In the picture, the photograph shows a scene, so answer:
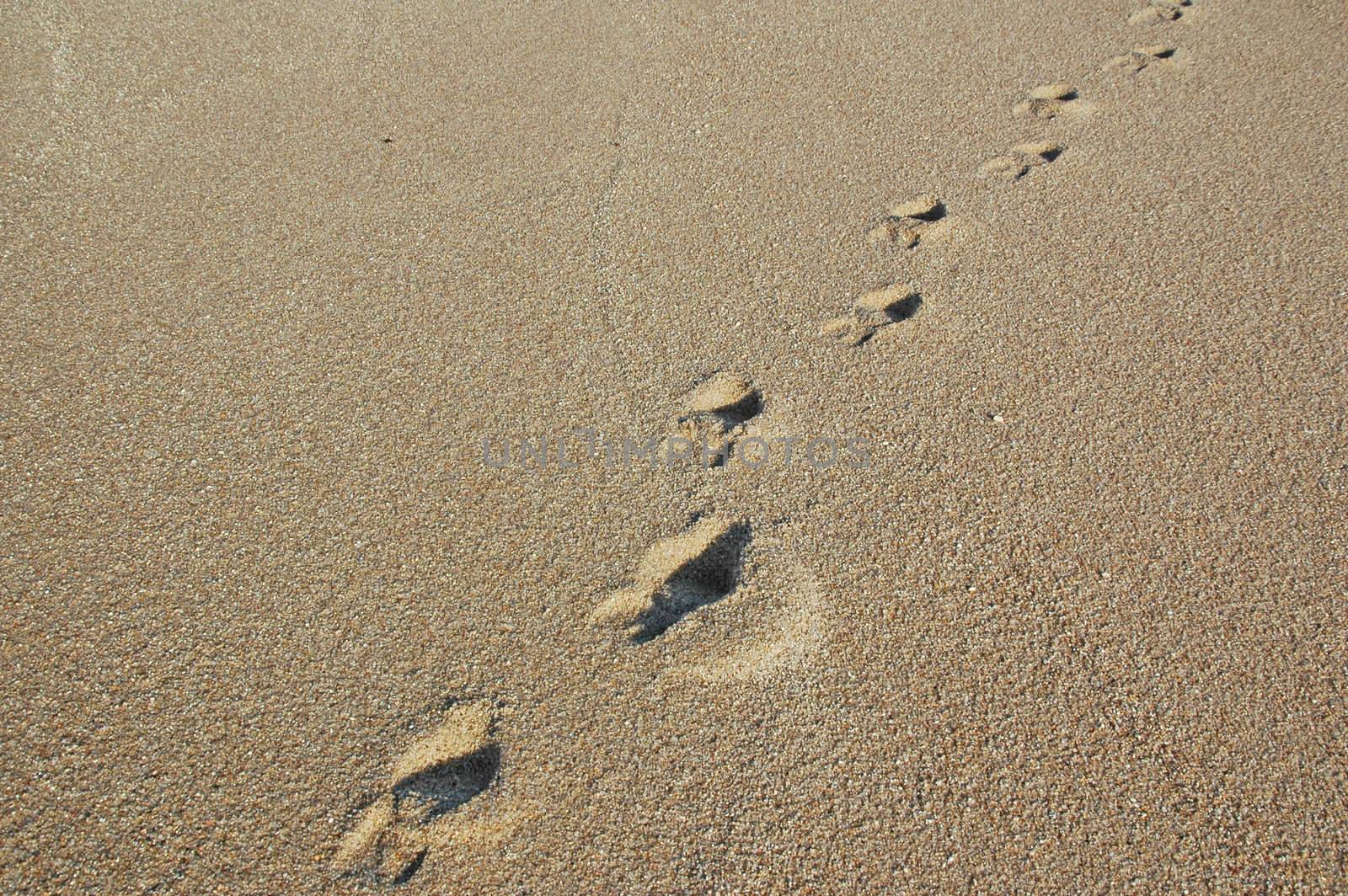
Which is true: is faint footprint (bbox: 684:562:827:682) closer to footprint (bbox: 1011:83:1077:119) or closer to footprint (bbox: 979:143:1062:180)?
footprint (bbox: 979:143:1062:180)

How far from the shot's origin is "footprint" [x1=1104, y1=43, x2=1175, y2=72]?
375cm

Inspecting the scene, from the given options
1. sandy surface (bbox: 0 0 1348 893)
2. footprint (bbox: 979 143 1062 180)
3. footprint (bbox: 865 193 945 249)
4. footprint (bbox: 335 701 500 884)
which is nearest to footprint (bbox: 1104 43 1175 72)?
sandy surface (bbox: 0 0 1348 893)

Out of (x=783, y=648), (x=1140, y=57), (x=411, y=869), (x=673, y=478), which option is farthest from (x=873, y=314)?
(x=1140, y=57)

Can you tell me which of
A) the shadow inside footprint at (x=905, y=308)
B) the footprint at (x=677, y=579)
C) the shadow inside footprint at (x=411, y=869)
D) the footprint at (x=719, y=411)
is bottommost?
the shadow inside footprint at (x=411, y=869)

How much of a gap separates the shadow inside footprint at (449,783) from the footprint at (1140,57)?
→ 352cm

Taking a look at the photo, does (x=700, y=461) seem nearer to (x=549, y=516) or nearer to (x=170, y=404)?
(x=549, y=516)

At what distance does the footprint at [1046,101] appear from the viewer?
3.53 m

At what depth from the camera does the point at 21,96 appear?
373 cm

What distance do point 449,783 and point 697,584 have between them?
0.66m

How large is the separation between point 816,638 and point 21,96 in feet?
12.4

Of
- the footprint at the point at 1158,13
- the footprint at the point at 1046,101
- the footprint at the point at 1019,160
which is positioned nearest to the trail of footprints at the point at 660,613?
the footprint at the point at 1019,160

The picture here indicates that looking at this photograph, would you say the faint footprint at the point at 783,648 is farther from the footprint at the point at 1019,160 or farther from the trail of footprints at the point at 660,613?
the footprint at the point at 1019,160

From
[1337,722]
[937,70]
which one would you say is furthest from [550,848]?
[937,70]

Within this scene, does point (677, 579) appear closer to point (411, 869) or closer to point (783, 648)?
point (783, 648)
